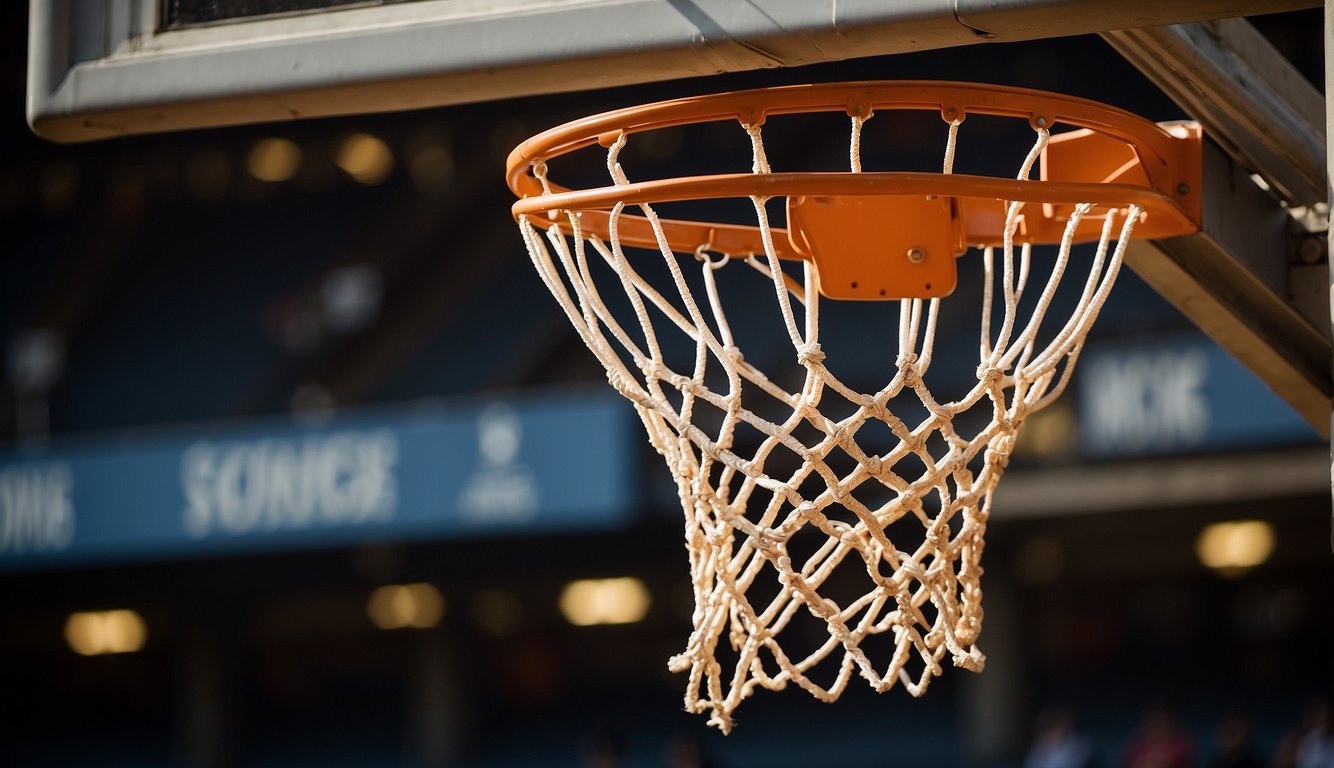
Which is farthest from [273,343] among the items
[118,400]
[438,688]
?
[438,688]

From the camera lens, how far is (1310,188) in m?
2.34

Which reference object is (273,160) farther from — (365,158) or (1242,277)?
(1242,277)

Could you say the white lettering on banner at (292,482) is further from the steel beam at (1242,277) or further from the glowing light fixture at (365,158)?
the steel beam at (1242,277)

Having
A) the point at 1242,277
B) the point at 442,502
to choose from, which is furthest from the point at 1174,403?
the point at 1242,277

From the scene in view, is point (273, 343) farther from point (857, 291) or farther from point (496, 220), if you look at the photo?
point (857, 291)

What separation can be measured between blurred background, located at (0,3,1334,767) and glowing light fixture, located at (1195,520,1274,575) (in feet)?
0.06

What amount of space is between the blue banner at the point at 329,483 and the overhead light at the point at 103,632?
10.0 feet

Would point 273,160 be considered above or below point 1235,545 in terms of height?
above

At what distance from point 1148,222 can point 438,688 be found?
9552 millimetres

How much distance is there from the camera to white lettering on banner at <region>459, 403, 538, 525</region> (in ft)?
29.9

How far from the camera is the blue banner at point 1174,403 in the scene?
7824mm

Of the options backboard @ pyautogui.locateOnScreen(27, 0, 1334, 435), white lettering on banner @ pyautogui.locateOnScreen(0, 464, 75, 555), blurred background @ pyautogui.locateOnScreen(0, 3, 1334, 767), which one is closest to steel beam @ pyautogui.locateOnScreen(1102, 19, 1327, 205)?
backboard @ pyautogui.locateOnScreen(27, 0, 1334, 435)

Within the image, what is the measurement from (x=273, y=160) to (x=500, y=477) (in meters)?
4.58

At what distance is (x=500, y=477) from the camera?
30.1ft
